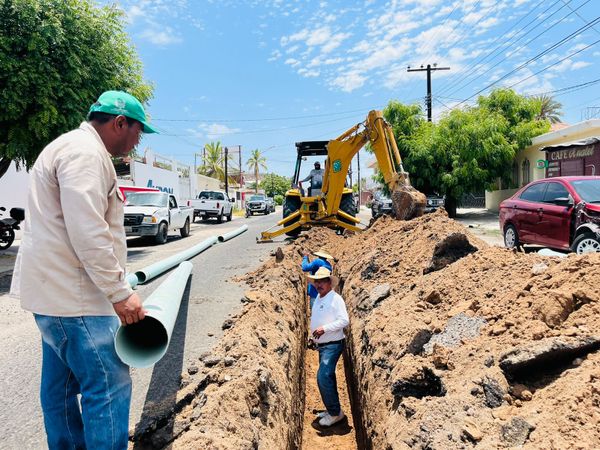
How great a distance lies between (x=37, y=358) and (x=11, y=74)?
6651mm

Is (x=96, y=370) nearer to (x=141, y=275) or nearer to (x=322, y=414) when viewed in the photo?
(x=322, y=414)

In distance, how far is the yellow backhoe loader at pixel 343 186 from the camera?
9586 millimetres

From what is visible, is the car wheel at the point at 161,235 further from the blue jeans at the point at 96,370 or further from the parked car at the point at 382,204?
the blue jeans at the point at 96,370

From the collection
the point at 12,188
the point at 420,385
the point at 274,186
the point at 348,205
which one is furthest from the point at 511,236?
the point at 274,186

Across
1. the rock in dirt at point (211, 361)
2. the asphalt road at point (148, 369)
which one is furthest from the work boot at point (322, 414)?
the rock in dirt at point (211, 361)

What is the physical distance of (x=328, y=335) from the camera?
16.1 ft

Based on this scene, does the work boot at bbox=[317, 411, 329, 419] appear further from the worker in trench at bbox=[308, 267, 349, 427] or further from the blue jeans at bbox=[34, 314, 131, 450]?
the blue jeans at bbox=[34, 314, 131, 450]

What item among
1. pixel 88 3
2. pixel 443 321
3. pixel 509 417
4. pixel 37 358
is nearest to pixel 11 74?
pixel 88 3

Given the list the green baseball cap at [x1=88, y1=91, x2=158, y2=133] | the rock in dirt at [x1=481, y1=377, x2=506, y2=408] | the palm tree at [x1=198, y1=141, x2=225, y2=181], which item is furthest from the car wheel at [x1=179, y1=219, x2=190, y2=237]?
the palm tree at [x1=198, y1=141, x2=225, y2=181]

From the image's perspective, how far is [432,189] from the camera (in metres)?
23.6

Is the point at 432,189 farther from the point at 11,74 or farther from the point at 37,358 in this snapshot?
the point at 37,358

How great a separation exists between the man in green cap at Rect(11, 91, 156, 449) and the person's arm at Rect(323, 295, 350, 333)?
2747 millimetres

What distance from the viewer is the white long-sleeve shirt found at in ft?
15.8

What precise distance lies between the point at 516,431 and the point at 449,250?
3.48 metres
